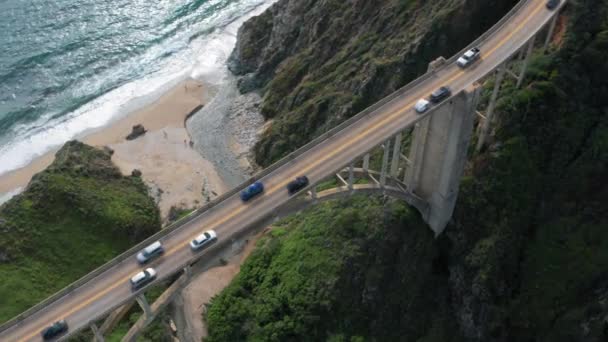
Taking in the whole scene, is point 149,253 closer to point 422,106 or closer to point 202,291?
point 202,291

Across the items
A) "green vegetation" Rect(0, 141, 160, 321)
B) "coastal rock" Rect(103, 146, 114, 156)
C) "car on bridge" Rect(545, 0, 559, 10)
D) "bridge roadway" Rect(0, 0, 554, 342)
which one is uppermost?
"coastal rock" Rect(103, 146, 114, 156)

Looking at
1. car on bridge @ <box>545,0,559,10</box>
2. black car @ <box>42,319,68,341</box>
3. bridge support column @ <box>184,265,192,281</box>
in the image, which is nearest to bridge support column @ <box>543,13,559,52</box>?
car on bridge @ <box>545,0,559,10</box>

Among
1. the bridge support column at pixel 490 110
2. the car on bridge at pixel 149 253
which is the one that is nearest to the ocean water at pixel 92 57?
the car on bridge at pixel 149 253

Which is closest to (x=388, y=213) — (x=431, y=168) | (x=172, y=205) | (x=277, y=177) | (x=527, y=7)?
(x=431, y=168)

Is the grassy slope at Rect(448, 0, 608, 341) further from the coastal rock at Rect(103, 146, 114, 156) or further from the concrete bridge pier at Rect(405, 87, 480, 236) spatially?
the coastal rock at Rect(103, 146, 114, 156)

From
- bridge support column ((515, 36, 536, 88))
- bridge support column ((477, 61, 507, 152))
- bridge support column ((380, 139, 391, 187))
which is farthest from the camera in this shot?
bridge support column ((515, 36, 536, 88))

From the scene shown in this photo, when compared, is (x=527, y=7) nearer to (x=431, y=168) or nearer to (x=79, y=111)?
(x=431, y=168)
